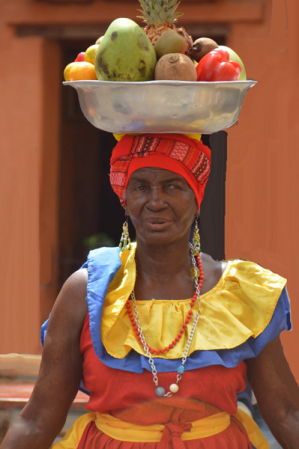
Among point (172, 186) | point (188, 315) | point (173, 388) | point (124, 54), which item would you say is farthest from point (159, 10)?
point (173, 388)

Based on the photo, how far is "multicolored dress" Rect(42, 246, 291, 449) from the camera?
2201mm

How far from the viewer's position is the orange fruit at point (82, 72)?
2127mm

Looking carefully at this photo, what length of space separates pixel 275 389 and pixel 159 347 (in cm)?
48

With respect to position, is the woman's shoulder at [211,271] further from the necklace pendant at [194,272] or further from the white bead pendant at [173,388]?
the white bead pendant at [173,388]

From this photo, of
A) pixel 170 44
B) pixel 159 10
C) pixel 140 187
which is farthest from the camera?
pixel 140 187

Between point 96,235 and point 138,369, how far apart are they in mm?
3057

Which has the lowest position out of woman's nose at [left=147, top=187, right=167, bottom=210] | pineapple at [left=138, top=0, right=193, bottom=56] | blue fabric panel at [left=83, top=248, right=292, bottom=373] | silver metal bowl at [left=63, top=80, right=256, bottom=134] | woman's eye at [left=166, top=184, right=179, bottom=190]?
blue fabric panel at [left=83, top=248, right=292, bottom=373]

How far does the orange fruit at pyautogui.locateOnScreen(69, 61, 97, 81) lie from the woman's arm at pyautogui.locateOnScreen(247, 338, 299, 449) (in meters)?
1.19

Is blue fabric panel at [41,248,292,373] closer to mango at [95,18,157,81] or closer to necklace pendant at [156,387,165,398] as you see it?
necklace pendant at [156,387,165,398]

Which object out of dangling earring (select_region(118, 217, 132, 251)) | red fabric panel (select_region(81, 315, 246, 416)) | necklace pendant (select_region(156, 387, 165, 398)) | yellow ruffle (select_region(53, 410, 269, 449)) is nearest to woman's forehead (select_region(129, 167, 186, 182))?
dangling earring (select_region(118, 217, 132, 251))

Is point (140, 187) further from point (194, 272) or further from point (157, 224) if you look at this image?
point (194, 272)

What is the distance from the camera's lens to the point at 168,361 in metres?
2.23

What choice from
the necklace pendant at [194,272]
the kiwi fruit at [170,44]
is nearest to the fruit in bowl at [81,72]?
the kiwi fruit at [170,44]

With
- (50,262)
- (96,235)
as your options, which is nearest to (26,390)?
(50,262)
